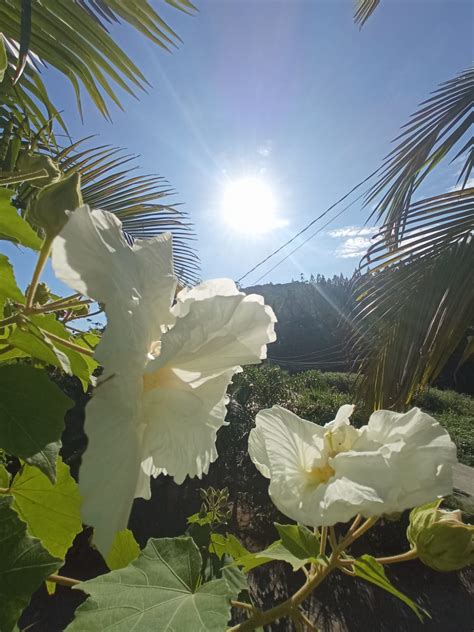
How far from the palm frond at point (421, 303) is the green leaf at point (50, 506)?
1.96 metres

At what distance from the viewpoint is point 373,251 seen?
7.80 ft

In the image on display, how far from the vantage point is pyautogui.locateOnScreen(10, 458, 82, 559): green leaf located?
49cm

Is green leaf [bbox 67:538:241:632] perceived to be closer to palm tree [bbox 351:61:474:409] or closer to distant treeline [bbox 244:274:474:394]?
palm tree [bbox 351:61:474:409]

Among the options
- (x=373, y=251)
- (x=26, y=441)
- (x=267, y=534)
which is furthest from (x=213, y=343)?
(x=267, y=534)

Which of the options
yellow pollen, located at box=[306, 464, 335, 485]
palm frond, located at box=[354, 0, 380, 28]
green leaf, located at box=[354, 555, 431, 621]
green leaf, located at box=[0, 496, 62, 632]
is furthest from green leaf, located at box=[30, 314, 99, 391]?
palm frond, located at box=[354, 0, 380, 28]

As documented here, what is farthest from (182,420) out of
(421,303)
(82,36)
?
(421,303)

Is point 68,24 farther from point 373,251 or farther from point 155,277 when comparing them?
point 373,251

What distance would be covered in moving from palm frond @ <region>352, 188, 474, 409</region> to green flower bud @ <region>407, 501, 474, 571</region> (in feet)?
5.86

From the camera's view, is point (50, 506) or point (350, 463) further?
point (50, 506)

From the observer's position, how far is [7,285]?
42 cm

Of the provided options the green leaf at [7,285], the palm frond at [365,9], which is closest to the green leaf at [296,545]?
the green leaf at [7,285]

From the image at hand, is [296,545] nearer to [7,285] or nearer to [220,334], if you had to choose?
[220,334]

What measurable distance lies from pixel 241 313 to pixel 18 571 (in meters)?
0.27

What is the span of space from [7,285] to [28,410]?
145 millimetres
